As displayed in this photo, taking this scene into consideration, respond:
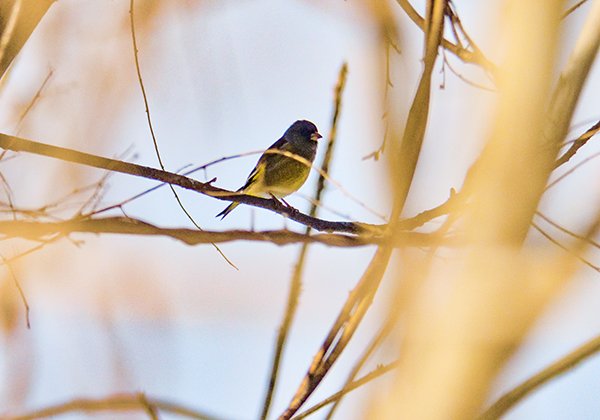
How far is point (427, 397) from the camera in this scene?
2.57ft

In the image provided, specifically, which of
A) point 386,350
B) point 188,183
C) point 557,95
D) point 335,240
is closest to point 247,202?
point 188,183

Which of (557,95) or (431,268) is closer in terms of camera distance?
(557,95)

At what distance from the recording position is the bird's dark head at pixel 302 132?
609 centimetres

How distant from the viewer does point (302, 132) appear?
6141mm

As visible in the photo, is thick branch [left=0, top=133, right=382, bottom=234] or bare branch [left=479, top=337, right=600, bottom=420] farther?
thick branch [left=0, top=133, right=382, bottom=234]

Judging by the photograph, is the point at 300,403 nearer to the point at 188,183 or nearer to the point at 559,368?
the point at 188,183

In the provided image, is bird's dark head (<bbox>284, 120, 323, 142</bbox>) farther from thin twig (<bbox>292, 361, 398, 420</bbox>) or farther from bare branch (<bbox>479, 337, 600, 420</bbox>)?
bare branch (<bbox>479, 337, 600, 420</bbox>)

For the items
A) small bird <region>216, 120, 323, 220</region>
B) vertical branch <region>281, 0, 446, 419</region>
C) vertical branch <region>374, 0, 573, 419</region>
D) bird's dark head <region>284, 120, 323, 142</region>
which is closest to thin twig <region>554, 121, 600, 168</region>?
vertical branch <region>281, 0, 446, 419</region>

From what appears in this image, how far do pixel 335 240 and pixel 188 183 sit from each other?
1.93ft

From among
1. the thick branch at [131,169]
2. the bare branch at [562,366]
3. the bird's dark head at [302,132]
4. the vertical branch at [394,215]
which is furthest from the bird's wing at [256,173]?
the bare branch at [562,366]

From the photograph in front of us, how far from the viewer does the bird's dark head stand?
20.0 ft

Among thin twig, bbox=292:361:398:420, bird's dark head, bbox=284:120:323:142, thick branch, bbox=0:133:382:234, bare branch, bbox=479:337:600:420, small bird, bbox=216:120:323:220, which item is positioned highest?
bird's dark head, bbox=284:120:323:142

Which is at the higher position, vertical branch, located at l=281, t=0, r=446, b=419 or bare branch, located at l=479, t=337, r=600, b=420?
vertical branch, located at l=281, t=0, r=446, b=419

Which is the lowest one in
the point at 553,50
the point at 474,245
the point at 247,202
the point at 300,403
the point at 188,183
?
the point at 474,245
